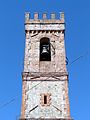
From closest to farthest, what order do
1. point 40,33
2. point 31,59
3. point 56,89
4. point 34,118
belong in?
point 34,118 → point 56,89 → point 31,59 → point 40,33

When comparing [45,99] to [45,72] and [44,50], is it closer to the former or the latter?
[45,72]

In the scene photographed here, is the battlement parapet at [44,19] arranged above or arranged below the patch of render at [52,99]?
above

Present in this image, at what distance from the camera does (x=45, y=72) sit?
21.4 meters

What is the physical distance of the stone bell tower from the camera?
1962cm

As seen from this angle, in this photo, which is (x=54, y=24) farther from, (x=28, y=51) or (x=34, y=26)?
(x=28, y=51)

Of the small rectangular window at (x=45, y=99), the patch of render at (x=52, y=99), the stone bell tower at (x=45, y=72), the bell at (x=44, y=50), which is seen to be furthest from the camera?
the bell at (x=44, y=50)

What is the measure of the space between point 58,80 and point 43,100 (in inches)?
67.5

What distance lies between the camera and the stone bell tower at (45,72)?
1962cm

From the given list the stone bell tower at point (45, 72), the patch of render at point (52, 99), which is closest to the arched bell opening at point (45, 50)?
the stone bell tower at point (45, 72)

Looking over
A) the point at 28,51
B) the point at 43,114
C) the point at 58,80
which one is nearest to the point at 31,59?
the point at 28,51

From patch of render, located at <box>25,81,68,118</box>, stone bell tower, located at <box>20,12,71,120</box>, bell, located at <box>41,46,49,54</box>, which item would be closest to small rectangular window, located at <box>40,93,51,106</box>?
stone bell tower, located at <box>20,12,71,120</box>

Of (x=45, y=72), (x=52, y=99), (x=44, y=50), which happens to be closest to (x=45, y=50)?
(x=44, y=50)

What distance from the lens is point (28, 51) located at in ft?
74.0

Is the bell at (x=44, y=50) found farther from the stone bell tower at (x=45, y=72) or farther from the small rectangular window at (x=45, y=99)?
the small rectangular window at (x=45, y=99)
